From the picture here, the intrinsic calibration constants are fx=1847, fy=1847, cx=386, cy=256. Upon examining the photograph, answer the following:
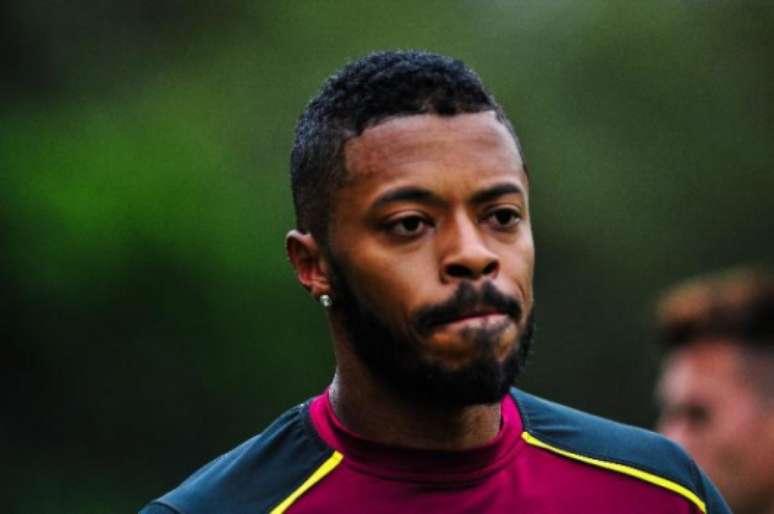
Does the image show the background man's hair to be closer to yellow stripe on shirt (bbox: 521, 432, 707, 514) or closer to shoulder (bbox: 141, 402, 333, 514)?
yellow stripe on shirt (bbox: 521, 432, 707, 514)

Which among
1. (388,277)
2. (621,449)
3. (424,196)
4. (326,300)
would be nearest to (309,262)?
(326,300)

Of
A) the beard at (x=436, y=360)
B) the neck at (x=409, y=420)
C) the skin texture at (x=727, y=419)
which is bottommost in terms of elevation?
the skin texture at (x=727, y=419)

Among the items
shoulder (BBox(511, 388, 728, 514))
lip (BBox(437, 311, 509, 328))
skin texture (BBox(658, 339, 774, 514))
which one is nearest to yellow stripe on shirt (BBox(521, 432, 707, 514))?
shoulder (BBox(511, 388, 728, 514))

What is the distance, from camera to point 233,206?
17781 millimetres

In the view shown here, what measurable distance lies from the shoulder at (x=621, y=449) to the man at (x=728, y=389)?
212cm

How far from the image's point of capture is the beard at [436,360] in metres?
4.13

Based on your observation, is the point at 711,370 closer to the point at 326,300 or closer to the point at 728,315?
the point at 728,315

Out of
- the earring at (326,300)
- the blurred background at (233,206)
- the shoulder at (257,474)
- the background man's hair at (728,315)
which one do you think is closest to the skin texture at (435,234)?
the earring at (326,300)

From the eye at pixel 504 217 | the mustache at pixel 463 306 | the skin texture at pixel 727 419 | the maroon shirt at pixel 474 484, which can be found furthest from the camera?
the skin texture at pixel 727 419

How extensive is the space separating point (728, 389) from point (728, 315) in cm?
28

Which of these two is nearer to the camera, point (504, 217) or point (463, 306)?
point (463, 306)

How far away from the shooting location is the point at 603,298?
19.5 metres

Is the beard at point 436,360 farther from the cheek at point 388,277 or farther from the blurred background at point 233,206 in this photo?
A: the blurred background at point 233,206

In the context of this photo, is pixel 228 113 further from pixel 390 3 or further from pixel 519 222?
pixel 519 222
